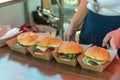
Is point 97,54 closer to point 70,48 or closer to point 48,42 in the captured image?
point 70,48

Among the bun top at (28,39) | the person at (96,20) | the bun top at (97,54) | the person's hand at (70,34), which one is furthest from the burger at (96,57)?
the person's hand at (70,34)

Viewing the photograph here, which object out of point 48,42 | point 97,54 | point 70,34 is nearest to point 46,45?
point 48,42

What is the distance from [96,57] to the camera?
32.3 inches

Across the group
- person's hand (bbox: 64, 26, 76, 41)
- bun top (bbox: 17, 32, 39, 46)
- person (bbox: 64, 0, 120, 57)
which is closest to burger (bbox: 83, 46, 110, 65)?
person (bbox: 64, 0, 120, 57)

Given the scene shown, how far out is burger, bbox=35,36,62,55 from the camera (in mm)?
926

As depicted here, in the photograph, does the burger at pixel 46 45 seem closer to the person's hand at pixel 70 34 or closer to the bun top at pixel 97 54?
the bun top at pixel 97 54

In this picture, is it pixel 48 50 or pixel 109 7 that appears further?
pixel 109 7

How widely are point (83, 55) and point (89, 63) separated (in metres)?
0.06

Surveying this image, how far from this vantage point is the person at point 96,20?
1.08 m

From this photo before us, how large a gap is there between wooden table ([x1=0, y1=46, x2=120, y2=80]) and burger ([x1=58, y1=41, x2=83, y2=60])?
4cm

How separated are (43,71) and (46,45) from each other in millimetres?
118

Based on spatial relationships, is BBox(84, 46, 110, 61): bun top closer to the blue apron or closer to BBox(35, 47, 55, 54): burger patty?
BBox(35, 47, 55, 54): burger patty

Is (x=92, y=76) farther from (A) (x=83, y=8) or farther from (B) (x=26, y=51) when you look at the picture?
(A) (x=83, y=8)

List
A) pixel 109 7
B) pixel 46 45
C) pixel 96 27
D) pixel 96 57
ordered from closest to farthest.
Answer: pixel 96 57, pixel 46 45, pixel 109 7, pixel 96 27
